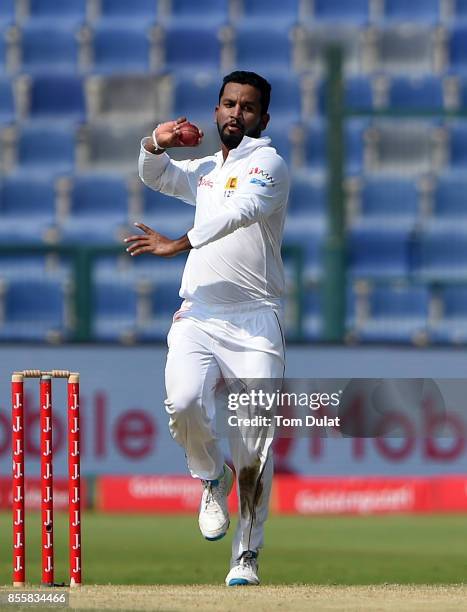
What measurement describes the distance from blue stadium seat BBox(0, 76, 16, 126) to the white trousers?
8.88 meters

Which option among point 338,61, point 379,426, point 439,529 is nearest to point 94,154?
point 338,61

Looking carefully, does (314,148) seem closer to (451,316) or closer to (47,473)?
(451,316)

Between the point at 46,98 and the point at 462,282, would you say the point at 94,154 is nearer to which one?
the point at 46,98

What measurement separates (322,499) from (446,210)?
10.2 feet

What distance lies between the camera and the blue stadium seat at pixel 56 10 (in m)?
14.8

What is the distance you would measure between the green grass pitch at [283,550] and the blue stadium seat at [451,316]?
1.41m

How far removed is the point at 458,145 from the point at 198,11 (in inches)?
119

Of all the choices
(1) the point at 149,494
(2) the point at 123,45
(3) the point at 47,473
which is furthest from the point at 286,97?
(3) the point at 47,473

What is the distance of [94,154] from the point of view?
44.9 feet

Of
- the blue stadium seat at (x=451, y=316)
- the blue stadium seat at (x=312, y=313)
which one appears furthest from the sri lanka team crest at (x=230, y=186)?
the blue stadium seat at (x=451, y=316)

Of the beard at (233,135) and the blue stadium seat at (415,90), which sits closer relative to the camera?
the beard at (233,135)

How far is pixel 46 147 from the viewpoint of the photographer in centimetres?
1371

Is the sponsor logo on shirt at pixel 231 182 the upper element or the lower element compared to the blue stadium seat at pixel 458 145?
lower

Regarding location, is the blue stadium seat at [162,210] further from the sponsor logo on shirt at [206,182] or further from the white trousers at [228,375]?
the white trousers at [228,375]
